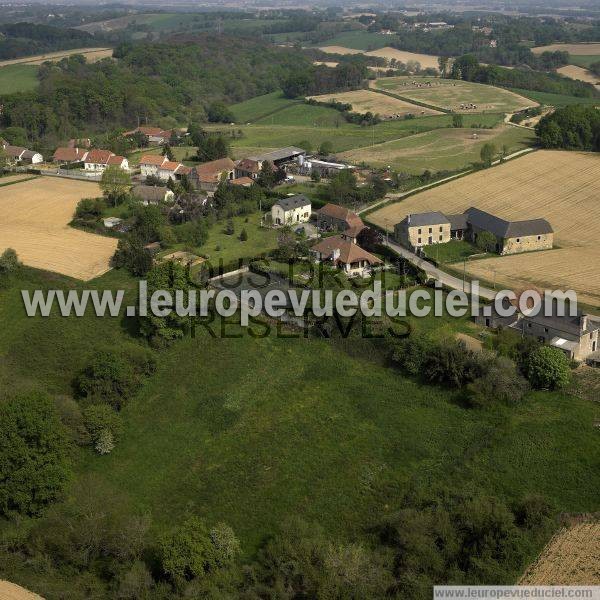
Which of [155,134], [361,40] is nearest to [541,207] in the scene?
[155,134]

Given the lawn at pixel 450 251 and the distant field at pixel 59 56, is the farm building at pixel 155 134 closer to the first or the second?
the lawn at pixel 450 251

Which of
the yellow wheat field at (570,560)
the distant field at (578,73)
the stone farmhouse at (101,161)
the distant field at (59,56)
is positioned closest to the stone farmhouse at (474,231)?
the yellow wheat field at (570,560)

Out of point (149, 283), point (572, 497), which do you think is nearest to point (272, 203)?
point (149, 283)

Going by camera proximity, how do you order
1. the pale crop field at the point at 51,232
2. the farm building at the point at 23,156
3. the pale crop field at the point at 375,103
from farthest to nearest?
1. the pale crop field at the point at 375,103
2. the farm building at the point at 23,156
3. the pale crop field at the point at 51,232

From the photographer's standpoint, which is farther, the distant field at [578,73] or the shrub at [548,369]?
the distant field at [578,73]

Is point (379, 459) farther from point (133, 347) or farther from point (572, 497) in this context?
point (133, 347)
